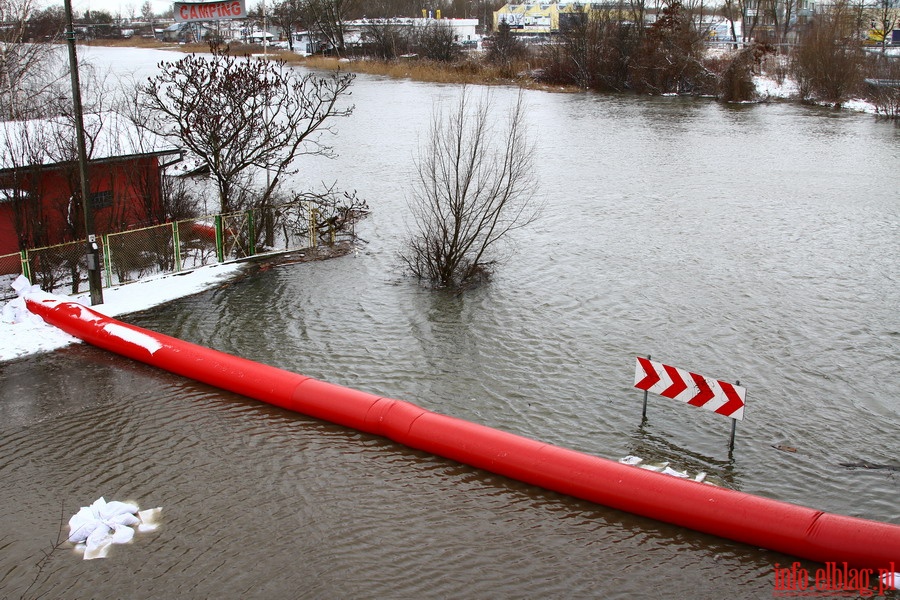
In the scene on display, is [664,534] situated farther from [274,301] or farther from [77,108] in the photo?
[77,108]

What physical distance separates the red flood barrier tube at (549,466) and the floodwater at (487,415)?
0.22 metres

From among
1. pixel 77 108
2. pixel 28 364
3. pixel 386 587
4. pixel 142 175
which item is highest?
pixel 77 108

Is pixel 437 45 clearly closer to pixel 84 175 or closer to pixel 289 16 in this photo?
pixel 289 16

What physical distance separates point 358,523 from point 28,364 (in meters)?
7.66

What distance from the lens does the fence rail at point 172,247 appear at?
56.3 feet

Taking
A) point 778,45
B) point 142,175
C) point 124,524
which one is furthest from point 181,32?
point 124,524

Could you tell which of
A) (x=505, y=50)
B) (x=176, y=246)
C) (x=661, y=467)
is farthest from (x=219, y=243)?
(x=505, y=50)

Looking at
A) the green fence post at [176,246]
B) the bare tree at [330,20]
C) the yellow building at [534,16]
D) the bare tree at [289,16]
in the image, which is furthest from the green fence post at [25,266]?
the yellow building at [534,16]

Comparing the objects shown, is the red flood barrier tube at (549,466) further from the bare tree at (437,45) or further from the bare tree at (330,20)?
the bare tree at (330,20)

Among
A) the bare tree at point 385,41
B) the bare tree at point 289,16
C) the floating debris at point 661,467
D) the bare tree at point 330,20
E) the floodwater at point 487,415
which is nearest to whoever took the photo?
the floodwater at point 487,415

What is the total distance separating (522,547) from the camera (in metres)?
9.27

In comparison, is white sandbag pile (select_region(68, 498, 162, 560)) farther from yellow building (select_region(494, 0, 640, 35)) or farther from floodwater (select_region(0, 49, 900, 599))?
yellow building (select_region(494, 0, 640, 35))

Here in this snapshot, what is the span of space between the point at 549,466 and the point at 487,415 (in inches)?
104

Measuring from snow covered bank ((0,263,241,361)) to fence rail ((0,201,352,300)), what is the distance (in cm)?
46
